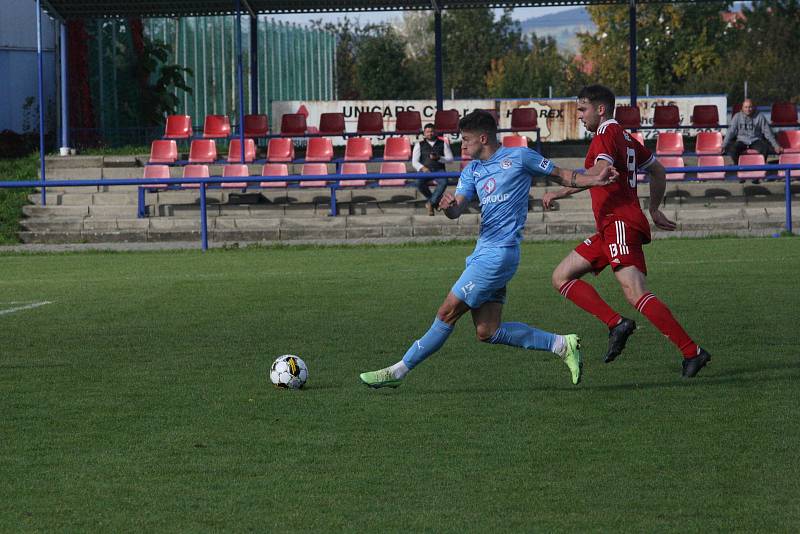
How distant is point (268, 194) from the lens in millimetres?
24922

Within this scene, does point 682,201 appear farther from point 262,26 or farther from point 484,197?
point 262,26

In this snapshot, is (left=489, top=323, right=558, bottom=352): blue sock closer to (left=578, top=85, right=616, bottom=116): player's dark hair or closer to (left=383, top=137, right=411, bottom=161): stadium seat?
(left=578, top=85, right=616, bottom=116): player's dark hair

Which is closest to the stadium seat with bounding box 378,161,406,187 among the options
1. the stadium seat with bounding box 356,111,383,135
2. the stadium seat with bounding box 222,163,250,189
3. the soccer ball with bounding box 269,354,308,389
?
the stadium seat with bounding box 222,163,250,189

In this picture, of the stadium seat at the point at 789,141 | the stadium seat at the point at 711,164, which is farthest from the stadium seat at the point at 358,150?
the stadium seat at the point at 789,141

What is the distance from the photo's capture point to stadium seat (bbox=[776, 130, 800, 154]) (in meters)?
25.8

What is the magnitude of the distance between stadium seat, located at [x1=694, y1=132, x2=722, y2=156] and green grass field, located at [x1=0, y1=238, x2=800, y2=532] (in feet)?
43.9

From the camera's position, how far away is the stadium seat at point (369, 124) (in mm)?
28562

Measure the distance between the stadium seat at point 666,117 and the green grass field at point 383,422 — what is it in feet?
51.6

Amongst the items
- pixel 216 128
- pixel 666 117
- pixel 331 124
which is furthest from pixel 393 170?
pixel 666 117

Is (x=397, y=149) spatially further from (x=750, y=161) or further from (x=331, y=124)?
(x=750, y=161)

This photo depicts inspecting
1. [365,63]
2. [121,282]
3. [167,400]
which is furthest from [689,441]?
[365,63]

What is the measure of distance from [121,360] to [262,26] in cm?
3913

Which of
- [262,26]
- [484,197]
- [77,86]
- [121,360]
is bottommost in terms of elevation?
[121,360]

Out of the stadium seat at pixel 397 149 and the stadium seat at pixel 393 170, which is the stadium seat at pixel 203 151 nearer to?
the stadium seat at pixel 397 149
